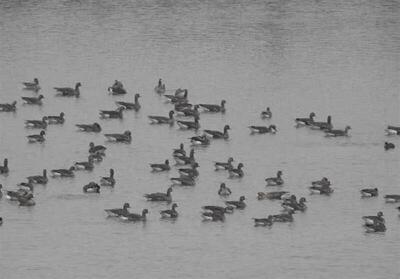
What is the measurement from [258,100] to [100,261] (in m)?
Answer: 29.1

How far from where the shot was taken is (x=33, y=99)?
86.8 meters

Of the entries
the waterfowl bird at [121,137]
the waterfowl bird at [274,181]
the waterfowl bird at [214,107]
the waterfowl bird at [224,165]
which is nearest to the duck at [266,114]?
the waterfowl bird at [214,107]

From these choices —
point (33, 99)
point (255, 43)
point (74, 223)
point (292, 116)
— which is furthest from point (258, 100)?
point (74, 223)

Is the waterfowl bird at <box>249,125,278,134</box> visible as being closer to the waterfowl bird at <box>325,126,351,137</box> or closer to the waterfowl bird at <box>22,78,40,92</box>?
the waterfowl bird at <box>325,126,351,137</box>

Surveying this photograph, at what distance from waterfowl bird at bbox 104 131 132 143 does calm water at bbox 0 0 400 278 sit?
0.41 m

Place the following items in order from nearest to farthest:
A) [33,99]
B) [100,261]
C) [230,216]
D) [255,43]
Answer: [100,261], [230,216], [33,99], [255,43]

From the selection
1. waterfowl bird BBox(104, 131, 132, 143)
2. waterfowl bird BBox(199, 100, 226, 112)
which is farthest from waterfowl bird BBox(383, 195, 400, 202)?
waterfowl bird BBox(199, 100, 226, 112)

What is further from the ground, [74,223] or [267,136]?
[267,136]

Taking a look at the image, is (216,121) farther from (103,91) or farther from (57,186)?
(57,186)

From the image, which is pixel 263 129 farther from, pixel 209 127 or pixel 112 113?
pixel 112 113

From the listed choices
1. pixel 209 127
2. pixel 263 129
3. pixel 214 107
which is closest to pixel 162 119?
pixel 209 127

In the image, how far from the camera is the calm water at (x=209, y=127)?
61.5 meters

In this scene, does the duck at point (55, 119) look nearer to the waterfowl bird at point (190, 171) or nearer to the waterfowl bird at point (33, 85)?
the waterfowl bird at point (33, 85)

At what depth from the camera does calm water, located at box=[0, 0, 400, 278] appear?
61531 mm
